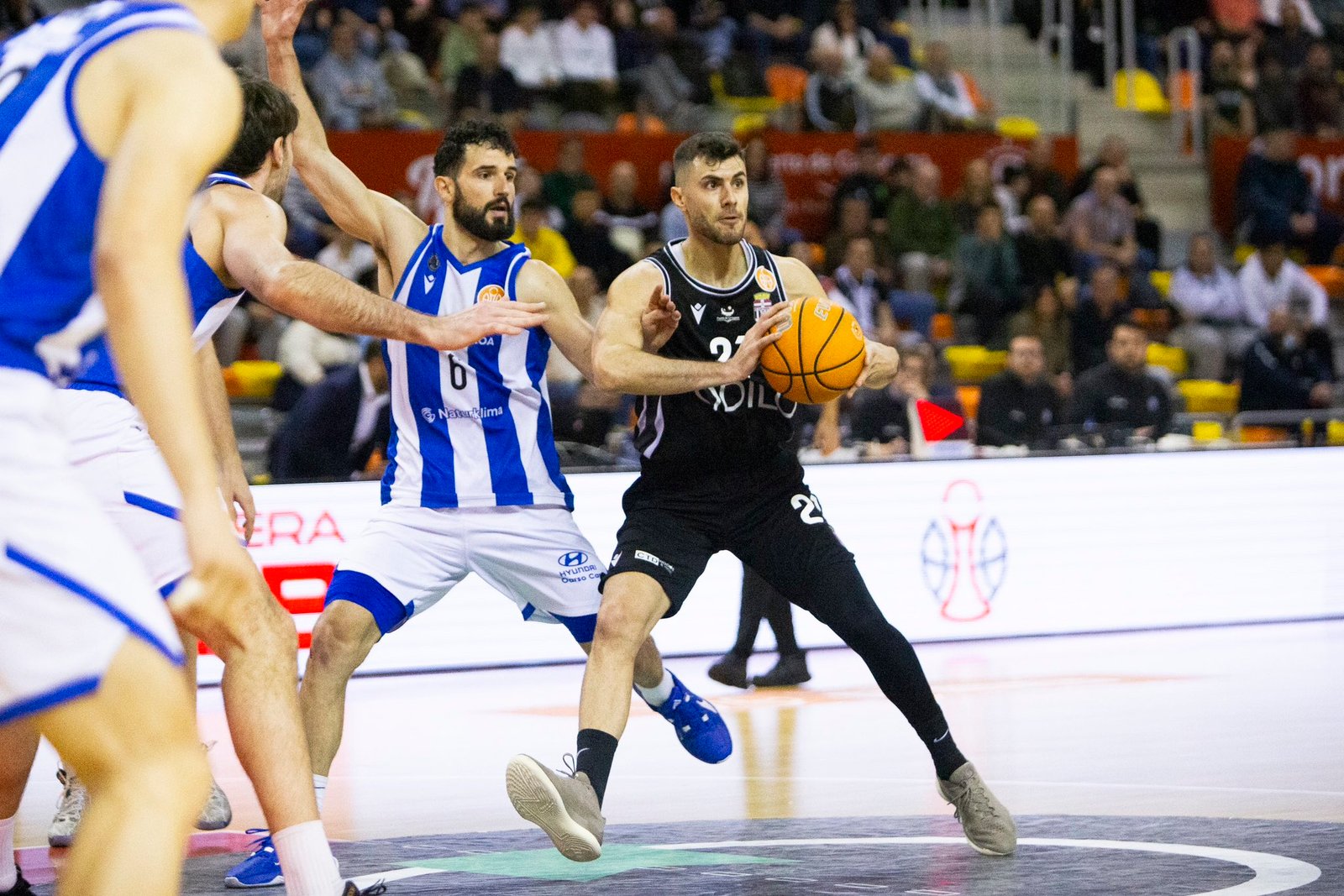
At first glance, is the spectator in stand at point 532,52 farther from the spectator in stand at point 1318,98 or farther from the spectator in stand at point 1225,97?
the spectator in stand at point 1318,98

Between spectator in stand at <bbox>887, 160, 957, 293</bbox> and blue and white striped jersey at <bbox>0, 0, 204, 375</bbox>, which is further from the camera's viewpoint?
spectator in stand at <bbox>887, 160, 957, 293</bbox>

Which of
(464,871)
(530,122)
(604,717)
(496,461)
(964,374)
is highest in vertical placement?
(530,122)

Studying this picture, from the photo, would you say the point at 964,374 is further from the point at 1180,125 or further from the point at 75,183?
the point at 75,183

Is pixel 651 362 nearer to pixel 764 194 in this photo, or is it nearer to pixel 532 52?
pixel 764 194

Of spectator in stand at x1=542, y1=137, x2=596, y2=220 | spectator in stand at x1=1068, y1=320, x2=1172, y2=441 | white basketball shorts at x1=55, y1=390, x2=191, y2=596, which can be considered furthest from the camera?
spectator in stand at x1=542, y1=137, x2=596, y2=220

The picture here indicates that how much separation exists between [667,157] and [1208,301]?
472 cm

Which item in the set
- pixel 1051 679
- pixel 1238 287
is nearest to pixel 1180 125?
pixel 1238 287

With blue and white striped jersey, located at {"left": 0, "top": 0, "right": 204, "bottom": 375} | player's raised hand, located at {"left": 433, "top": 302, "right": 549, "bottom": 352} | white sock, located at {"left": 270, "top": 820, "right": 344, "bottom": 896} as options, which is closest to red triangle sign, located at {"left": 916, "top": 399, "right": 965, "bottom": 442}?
player's raised hand, located at {"left": 433, "top": 302, "right": 549, "bottom": 352}

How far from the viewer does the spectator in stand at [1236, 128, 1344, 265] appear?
17.4 meters

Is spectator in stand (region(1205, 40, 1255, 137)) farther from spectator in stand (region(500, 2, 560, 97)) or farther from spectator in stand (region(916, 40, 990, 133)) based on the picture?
spectator in stand (region(500, 2, 560, 97))

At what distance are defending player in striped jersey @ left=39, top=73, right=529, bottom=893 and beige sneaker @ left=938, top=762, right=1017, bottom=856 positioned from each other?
5.65 feet

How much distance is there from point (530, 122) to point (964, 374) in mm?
3955

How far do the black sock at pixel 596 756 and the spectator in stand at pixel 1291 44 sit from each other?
1581 cm

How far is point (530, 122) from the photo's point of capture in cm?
1545
